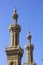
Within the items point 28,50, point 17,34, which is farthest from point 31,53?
point 17,34

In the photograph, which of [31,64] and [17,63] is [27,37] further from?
[17,63]

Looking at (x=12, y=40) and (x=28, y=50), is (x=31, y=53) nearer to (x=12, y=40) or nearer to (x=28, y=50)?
(x=28, y=50)

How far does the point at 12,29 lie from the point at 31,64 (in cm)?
980

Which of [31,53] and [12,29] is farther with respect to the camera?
[31,53]

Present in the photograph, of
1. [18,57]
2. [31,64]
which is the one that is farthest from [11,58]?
[31,64]

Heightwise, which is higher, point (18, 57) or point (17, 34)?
point (17, 34)

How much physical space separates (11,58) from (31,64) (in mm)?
9455

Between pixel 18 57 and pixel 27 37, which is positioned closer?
pixel 18 57

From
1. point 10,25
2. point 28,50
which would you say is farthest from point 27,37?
point 10,25

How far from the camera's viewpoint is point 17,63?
42594mm

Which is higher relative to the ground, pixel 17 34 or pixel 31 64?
pixel 17 34

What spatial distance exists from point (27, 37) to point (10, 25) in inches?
363

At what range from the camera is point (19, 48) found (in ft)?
141

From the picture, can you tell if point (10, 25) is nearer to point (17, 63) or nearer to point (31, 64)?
point (17, 63)
